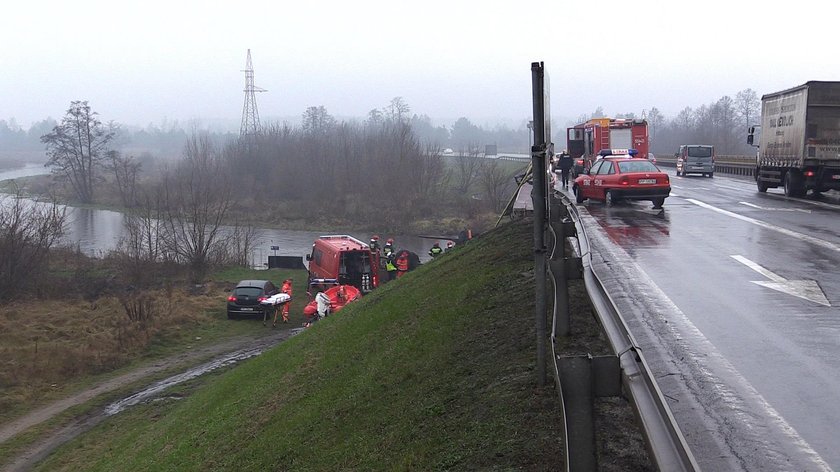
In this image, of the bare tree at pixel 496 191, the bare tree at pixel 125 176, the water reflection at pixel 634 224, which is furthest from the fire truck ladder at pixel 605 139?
the bare tree at pixel 125 176

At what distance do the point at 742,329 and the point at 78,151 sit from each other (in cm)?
9050

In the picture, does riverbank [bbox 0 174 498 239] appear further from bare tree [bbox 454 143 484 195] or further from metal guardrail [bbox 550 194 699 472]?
metal guardrail [bbox 550 194 699 472]

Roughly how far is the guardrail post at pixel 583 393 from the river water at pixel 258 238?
150ft

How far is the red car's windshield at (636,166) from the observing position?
21.8 metres

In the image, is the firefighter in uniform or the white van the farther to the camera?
the white van

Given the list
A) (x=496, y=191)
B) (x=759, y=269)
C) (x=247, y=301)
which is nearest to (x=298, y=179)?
(x=496, y=191)

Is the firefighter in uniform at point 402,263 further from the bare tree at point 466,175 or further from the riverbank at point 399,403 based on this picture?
the bare tree at point 466,175

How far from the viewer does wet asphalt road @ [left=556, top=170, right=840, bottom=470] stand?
17.9ft

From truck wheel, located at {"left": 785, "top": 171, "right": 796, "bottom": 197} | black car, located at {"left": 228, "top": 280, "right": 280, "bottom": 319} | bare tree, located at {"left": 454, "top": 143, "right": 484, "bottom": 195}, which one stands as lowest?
black car, located at {"left": 228, "top": 280, "right": 280, "bottom": 319}

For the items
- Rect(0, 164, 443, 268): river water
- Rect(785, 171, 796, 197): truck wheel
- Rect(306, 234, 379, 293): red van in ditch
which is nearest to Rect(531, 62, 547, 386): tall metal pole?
Rect(785, 171, 796, 197): truck wheel

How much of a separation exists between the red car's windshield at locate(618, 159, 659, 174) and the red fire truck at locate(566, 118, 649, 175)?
13.0 meters

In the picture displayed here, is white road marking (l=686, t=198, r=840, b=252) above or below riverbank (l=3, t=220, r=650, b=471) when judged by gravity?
above

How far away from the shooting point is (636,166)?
2200 cm

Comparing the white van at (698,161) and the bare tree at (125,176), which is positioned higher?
the white van at (698,161)
